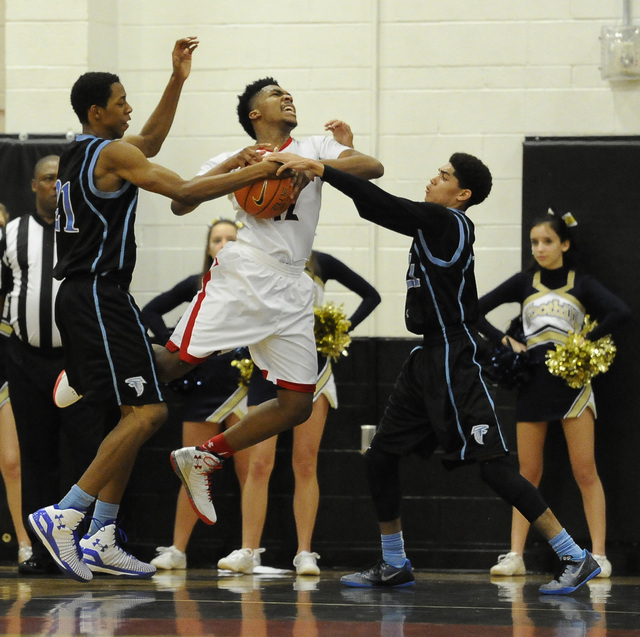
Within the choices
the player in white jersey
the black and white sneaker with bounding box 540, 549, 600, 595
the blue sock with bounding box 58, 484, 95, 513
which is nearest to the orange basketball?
the player in white jersey

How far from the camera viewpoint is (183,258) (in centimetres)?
738

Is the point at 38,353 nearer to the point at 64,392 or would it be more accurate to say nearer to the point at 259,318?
the point at 64,392

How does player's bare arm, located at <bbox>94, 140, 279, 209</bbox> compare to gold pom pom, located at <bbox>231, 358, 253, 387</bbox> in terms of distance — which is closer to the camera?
player's bare arm, located at <bbox>94, 140, 279, 209</bbox>

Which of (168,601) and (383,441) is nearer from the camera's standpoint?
(168,601)

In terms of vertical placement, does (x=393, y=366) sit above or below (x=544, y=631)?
above

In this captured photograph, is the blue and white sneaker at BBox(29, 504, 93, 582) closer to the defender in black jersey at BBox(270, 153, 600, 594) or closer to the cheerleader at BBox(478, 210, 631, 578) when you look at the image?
the defender in black jersey at BBox(270, 153, 600, 594)

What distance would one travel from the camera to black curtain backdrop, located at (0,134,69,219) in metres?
7.03

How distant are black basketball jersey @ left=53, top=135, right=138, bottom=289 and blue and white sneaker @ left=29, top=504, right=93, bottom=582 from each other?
100cm

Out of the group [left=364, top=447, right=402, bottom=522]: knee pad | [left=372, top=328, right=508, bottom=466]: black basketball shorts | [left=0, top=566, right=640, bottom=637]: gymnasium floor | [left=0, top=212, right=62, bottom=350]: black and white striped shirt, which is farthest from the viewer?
[left=0, top=212, right=62, bottom=350]: black and white striped shirt

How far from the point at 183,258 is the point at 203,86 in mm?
1077

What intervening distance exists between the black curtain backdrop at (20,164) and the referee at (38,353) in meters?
0.25

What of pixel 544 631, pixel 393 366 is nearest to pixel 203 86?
pixel 393 366

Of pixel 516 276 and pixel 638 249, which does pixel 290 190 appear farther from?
pixel 638 249

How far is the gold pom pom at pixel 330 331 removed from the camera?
21.7 ft
